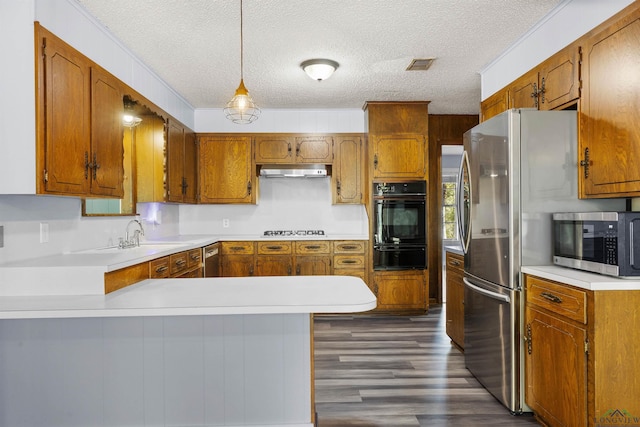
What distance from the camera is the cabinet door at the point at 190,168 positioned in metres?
4.71

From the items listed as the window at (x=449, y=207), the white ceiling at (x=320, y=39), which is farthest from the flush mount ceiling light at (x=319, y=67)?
the window at (x=449, y=207)

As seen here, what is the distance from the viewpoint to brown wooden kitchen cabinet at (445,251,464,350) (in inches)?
137

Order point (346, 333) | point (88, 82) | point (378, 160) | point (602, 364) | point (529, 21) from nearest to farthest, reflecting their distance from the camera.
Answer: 1. point (602, 364)
2. point (88, 82)
3. point (529, 21)
4. point (346, 333)
5. point (378, 160)

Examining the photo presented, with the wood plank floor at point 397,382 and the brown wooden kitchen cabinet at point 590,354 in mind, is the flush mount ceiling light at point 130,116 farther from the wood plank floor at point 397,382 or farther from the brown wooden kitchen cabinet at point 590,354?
the brown wooden kitchen cabinet at point 590,354

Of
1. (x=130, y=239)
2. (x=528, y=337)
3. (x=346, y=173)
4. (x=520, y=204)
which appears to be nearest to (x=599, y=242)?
(x=520, y=204)

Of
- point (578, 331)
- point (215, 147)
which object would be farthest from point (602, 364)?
point (215, 147)

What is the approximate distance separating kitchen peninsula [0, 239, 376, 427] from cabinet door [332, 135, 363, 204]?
10.3ft

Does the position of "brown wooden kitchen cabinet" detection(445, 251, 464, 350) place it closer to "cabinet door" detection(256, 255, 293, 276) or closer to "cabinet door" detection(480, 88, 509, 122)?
"cabinet door" detection(480, 88, 509, 122)

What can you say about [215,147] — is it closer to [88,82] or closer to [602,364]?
[88,82]

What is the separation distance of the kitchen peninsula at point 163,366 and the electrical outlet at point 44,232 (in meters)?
0.83

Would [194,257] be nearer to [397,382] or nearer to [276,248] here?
[276,248]

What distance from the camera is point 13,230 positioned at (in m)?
2.35

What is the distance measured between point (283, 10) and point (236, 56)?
2.98 ft

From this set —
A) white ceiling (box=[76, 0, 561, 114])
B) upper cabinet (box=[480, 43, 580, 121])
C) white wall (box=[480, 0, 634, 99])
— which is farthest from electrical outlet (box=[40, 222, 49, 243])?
white wall (box=[480, 0, 634, 99])
